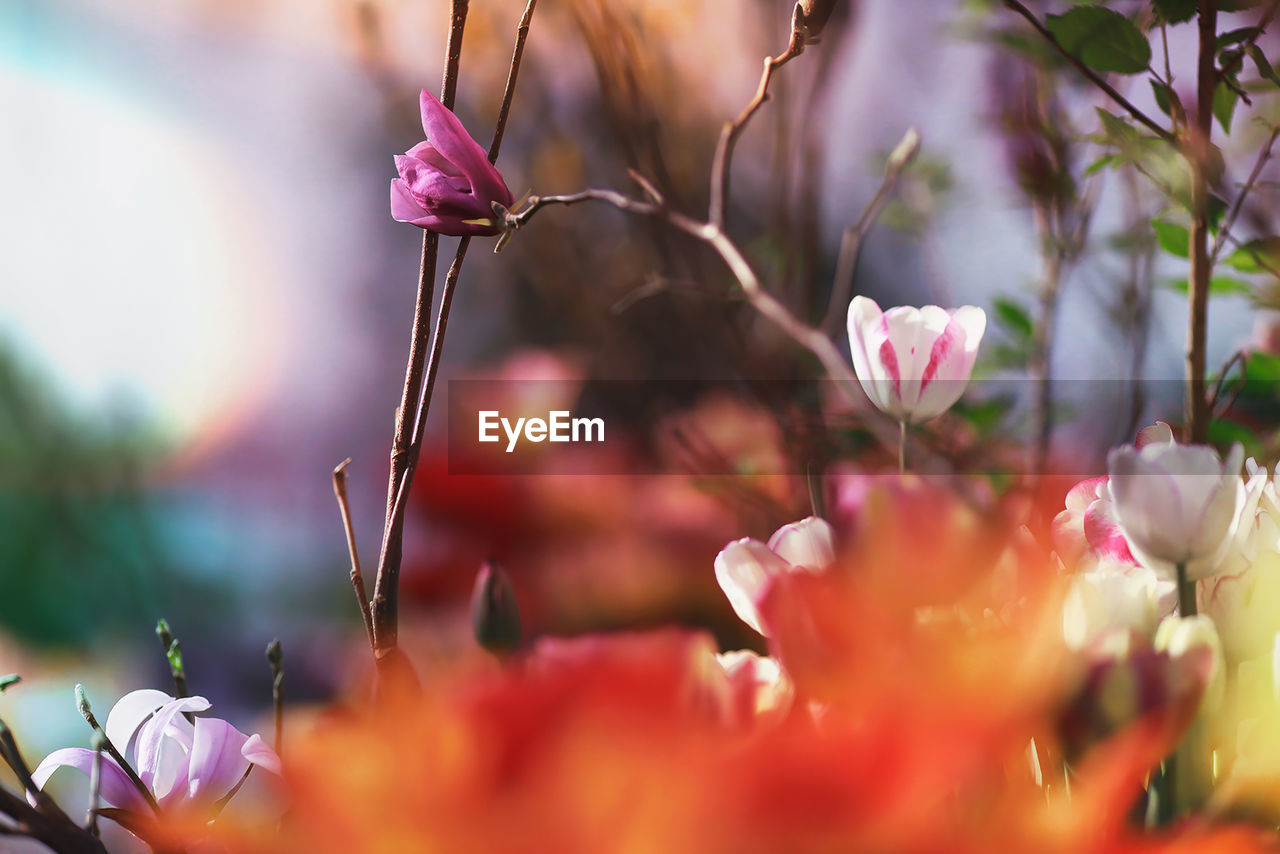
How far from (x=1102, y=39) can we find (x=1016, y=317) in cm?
32

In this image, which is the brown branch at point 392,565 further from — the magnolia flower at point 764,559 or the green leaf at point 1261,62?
the green leaf at point 1261,62

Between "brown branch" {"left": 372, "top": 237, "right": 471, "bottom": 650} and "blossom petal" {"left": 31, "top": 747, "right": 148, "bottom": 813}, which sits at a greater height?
"brown branch" {"left": 372, "top": 237, "right": 471, "bottom": 650}

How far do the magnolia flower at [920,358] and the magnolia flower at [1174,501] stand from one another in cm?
6

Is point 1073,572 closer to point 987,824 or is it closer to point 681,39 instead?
point 987,824

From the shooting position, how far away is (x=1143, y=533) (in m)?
0.10

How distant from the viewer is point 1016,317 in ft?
1.65

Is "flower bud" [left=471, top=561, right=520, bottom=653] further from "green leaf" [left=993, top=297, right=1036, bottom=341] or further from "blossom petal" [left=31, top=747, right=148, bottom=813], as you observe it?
"green leaf" [left=993, top=297, right=1036, bottom=341]

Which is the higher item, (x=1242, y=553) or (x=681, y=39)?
(x=681, y=39)

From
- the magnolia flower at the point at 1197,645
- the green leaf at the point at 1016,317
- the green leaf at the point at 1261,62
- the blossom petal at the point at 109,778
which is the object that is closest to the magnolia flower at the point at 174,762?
the blossom petal at the point at 109,778

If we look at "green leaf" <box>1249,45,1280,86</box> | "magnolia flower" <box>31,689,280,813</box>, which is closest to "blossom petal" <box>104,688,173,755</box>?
"magnolia flower" <box>31,689,280,813</box>

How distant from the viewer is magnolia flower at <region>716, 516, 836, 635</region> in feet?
0.34

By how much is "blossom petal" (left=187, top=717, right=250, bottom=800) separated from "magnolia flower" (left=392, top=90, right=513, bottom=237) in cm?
7

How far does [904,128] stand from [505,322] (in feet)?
1.42

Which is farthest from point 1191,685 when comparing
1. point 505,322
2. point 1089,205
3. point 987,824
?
point 505,322
